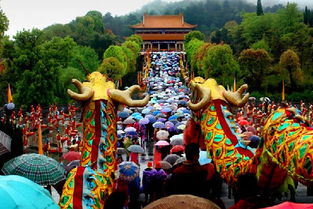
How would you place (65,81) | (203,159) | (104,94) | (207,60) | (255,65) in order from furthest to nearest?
1. (207,60)
2. (255,65)
3. (65,81)
4. (203,159)
5. (104,94)

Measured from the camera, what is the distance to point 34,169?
7043 millimetres

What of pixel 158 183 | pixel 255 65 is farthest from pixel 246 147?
pixel 255 65

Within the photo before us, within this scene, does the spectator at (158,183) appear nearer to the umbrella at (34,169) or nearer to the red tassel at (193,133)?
the red tassel at (193,133)

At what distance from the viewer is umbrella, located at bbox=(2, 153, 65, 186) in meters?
6.94

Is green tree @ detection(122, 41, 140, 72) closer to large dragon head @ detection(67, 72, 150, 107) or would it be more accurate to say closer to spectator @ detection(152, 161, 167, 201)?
spectator @ detection(152, 161, 167, 201)

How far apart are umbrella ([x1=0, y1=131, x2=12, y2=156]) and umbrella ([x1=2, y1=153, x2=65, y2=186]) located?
196cm

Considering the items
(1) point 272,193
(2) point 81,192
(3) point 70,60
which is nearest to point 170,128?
(1) point 272,193

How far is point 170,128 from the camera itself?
17547mm

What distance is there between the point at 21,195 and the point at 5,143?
669cm

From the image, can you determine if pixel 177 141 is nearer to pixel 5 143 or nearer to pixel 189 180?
pixel 5 143

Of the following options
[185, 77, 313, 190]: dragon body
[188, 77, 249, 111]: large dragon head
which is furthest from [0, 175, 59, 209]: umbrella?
[188, 77, 249, 111]: large dragon head

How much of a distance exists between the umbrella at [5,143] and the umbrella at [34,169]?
196 centimetres

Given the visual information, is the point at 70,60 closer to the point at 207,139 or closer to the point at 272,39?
the point at 272,39

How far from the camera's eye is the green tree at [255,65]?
38.3 metres
